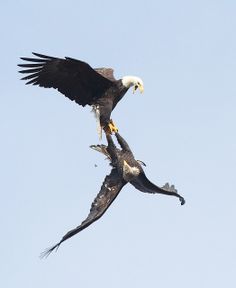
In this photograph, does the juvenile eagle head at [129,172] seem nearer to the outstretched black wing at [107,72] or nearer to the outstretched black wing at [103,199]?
the outstretched black wing at [103,199]

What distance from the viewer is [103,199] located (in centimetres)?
1443

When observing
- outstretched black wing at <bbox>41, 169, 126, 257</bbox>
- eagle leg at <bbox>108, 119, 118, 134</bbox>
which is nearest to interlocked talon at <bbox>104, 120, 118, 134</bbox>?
eagle leg at <bbox>108, 119, 118, 134</bbox>

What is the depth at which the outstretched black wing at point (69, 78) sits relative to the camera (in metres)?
16.2

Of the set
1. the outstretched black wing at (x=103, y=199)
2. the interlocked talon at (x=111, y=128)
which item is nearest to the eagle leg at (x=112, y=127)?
the interlocked talon at (x=111, y=128)

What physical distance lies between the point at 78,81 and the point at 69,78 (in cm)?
18

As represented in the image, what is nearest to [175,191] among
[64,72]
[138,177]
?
[138,177]

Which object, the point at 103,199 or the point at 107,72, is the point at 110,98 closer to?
the point at 107,72

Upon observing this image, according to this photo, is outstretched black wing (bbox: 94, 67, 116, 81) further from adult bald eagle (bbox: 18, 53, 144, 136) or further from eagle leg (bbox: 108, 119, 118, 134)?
eagle leg (bbox: 108, 119, 118, 134)

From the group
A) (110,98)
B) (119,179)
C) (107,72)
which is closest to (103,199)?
(119,179)

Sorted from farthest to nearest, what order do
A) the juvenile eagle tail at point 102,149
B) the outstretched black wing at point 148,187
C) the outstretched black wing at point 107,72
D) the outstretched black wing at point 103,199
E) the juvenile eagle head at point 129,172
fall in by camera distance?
the outstretched black wing at point 107,72, the juvenile eagle tail at point 102,149, the outstretched black wing at point 148,187, the juvenile eagle head at point 129,172, the outstretched black wing at point 103,199

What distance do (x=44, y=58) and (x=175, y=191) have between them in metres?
3.50

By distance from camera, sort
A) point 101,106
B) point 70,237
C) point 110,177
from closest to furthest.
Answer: point 70,237
point 110,177
point 101,106

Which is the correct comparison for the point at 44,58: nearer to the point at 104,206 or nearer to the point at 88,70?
the point at 88,70

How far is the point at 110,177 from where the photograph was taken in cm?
1475
